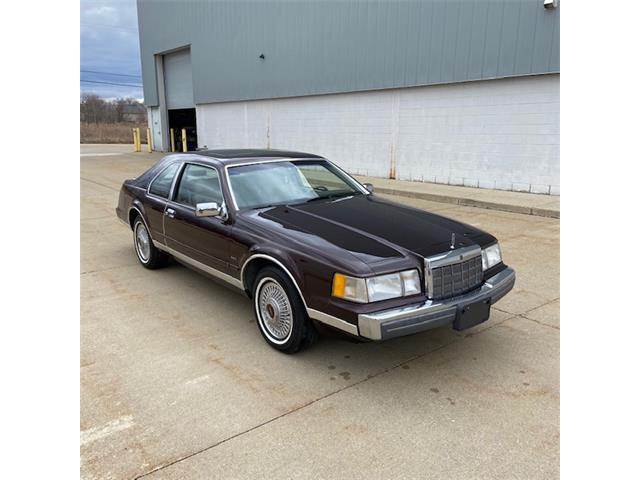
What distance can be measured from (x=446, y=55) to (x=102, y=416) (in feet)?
40.2

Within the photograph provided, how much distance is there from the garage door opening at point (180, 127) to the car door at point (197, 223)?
24227 mm

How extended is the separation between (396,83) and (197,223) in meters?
11.0

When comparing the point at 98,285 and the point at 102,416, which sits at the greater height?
the point at 98,285

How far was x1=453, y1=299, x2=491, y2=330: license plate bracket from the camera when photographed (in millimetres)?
3293

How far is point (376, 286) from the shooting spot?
10.3ft

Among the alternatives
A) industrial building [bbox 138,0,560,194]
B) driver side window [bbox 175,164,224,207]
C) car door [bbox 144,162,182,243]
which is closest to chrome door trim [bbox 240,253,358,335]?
driver side window [bbox 175,164,224,207]

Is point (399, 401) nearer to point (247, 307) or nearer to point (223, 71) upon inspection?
point (247, 307)

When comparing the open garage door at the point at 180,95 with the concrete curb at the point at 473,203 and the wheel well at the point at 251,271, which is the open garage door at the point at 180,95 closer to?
the concrete curb at the point at 473,203

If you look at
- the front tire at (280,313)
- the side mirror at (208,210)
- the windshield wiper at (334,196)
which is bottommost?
the front tire at (280,313)

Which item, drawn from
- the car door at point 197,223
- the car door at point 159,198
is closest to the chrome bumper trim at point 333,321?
the car door at point 197,223

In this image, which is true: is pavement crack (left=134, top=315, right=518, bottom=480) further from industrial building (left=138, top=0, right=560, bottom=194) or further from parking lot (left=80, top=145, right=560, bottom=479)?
industrial building (left=138, top=0, right=560, bottom=194)

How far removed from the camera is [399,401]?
3.15 metres

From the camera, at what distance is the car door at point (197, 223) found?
4324 mm
